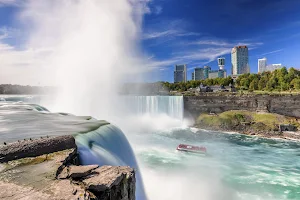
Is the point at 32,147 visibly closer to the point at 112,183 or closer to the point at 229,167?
the point at 112,183

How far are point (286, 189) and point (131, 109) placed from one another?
33.8 meters

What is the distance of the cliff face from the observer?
40922mm

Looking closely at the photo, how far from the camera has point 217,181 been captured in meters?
16.5

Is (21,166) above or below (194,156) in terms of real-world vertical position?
above

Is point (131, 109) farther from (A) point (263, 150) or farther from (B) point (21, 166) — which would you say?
(B) point (21, 166)

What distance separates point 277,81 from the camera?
216 ft

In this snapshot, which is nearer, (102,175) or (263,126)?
(102,175)

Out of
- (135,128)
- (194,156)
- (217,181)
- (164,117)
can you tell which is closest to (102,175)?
(217,181)

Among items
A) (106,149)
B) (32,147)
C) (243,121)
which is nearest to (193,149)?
(106,149)

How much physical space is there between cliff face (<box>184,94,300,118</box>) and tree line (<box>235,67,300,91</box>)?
1902 centimetres

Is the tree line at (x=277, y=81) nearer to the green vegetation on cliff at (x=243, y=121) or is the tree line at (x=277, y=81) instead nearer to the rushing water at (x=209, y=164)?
the green vegetation on cliff at (x=243, y=121)

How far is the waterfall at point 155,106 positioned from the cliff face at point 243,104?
1.76m

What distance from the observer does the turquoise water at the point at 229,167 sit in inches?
588

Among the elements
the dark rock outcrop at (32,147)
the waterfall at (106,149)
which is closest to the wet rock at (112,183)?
the waterfall at (106,149)
